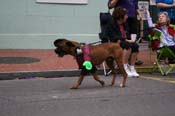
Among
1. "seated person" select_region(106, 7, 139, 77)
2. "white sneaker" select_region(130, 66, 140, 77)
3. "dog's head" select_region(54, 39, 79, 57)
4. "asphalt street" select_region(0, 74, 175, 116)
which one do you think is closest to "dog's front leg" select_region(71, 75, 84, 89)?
"asphalt street" select_region(0, 74, 175, 116)

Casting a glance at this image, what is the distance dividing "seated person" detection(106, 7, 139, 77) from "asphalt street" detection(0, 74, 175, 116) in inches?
16.9

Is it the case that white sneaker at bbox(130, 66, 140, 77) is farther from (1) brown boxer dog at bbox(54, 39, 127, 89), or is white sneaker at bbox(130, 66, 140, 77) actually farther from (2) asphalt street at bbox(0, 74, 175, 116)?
(1) brown boxer dog at bbox(54, 39, 127, 89)

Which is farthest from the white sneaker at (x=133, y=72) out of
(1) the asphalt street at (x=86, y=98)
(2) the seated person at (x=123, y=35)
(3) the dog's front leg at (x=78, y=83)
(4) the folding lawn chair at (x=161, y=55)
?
(3) the dog's front leg at (x=78, y=83)

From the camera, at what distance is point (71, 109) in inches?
309

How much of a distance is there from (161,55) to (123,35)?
4.59 ft

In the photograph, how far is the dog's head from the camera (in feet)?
30.4

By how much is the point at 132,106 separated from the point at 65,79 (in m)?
3.22

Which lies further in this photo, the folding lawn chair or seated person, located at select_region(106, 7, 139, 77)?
the folding lawn chair

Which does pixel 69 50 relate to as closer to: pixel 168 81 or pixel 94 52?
pixel 94 52

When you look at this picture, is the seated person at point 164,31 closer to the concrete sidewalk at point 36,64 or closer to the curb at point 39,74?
the concrete sidewalk at point 36,64

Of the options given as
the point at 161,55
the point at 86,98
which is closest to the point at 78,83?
the point at 86,98

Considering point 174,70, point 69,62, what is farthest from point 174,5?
point 69,62

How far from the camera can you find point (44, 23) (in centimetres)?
1528

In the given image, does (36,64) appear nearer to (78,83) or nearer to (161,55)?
(161,55)
